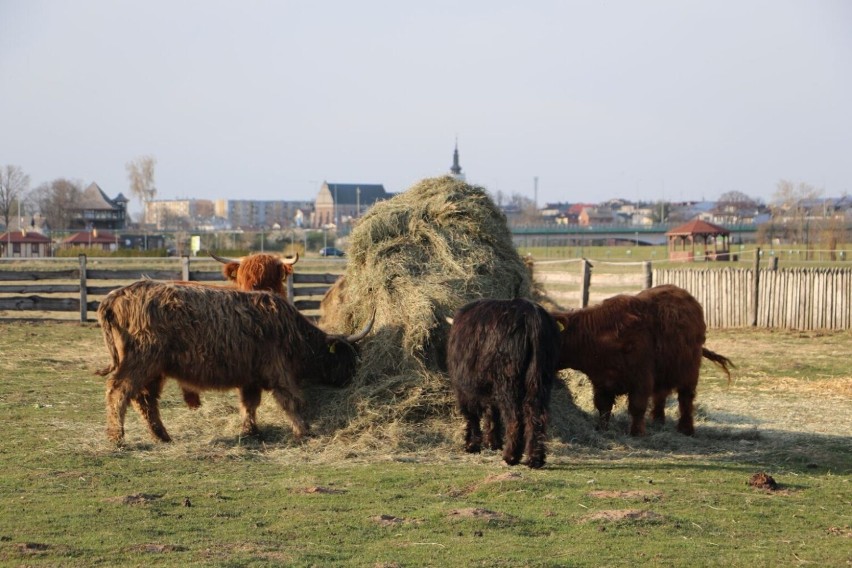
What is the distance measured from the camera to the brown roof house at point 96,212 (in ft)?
351

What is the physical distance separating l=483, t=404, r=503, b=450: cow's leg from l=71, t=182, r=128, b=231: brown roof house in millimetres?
101101

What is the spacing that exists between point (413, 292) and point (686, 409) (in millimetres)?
3273

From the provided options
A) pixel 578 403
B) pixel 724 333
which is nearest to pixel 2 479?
pixel 578 403

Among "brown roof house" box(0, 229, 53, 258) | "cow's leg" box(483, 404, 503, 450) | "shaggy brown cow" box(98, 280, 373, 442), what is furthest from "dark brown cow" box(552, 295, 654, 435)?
"brown roof house" box(0, 229, 53, 258)

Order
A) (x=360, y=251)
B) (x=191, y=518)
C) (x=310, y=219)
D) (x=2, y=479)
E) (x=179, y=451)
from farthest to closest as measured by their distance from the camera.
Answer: (x=310, y=219), (x=360, y=251), (x=179, y=451), (x=2, y=479), (x=191, y=518)

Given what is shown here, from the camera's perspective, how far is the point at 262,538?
6.55m

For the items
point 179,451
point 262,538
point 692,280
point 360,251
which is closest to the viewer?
point 262,538

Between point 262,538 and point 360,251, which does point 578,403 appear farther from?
point 262,538

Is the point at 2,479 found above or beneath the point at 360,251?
beneath

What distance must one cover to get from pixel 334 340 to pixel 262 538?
4.56 m

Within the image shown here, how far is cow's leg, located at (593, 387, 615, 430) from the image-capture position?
A: 10.9m

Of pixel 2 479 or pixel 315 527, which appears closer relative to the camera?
pixel 315 527

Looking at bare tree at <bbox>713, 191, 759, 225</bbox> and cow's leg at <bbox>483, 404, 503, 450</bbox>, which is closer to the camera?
cow's leg at <bbox>483, 404, 503, 450</bbox>

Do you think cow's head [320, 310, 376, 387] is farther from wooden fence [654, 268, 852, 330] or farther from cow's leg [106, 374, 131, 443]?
wooden fence [654, 268, 852, 330]
